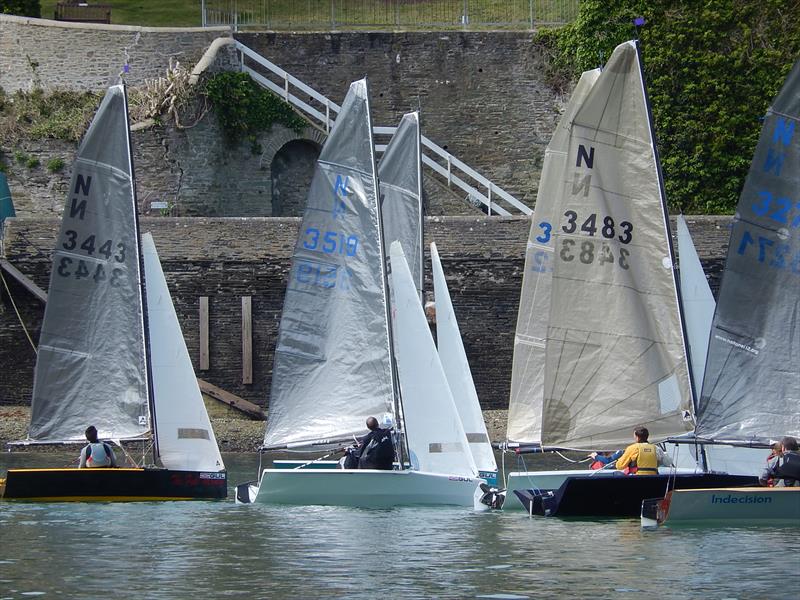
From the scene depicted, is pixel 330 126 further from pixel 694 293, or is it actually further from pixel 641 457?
pixel 641 457

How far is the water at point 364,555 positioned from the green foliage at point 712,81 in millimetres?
21393

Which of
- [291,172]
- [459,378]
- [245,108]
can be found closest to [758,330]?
[459,378]

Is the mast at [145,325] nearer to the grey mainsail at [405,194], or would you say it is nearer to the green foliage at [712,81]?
the grey mainsail at [405,194]

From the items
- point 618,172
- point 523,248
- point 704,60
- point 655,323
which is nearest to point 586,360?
point 655,323

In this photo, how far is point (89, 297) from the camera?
2500 centimetres

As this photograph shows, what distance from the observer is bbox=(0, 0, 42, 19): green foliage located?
4612 centimetres

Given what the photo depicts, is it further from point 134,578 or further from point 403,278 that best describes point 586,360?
point 134,578

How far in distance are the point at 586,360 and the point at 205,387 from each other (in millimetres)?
15428

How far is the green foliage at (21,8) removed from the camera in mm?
A: 46125

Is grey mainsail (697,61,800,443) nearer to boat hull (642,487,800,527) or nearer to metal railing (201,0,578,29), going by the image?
boat hull (642,487,800,527)

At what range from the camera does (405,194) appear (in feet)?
93.9

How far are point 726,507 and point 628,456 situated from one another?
5.30 feet

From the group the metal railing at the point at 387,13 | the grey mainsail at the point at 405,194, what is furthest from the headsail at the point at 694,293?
the metal railing at the point at 387,13

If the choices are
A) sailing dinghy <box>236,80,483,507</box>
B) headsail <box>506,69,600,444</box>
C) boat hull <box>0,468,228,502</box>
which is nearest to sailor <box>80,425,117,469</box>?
boat hull <box>0,468,228,502</box>
